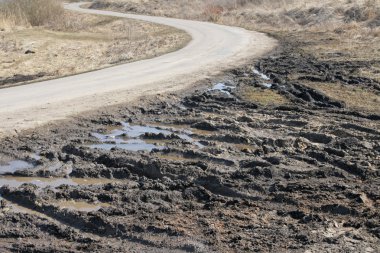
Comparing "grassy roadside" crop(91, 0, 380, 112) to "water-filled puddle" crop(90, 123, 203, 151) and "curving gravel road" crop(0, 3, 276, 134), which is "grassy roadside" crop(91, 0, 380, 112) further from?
"water-filled puddle" crop(90, 123, 203, 151)

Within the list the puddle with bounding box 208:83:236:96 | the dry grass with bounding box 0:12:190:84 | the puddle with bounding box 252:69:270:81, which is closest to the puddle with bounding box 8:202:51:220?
the puddle with bounding box 208:83:236:96

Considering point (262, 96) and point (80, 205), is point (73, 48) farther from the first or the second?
point (80, 205)

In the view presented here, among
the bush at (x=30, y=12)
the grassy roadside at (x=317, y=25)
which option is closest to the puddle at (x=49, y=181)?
the grassy roadside at (x=317, y=25)

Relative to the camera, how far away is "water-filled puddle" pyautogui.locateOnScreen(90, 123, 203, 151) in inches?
420

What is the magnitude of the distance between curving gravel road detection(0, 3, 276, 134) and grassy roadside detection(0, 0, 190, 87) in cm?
216

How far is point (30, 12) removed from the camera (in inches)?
1834

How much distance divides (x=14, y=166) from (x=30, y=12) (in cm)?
3962

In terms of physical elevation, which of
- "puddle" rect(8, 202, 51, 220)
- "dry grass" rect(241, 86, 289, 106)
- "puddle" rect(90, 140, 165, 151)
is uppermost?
"puddle" rect(8, 202, 51, 220)

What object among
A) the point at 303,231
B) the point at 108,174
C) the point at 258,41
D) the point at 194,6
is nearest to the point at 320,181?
the point at 303,231

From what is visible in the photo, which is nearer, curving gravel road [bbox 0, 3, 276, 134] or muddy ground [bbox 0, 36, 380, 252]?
muddy ground [bbox 0, 36, 380, 252]

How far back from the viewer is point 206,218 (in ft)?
23.3

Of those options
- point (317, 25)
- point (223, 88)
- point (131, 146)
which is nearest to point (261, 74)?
point (223, 88)

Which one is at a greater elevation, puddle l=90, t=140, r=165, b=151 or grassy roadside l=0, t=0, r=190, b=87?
puddle l=90, t=140, r=165, b=151

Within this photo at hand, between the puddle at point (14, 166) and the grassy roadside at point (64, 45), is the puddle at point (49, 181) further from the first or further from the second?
the grassy roadside at point (64, 45)
